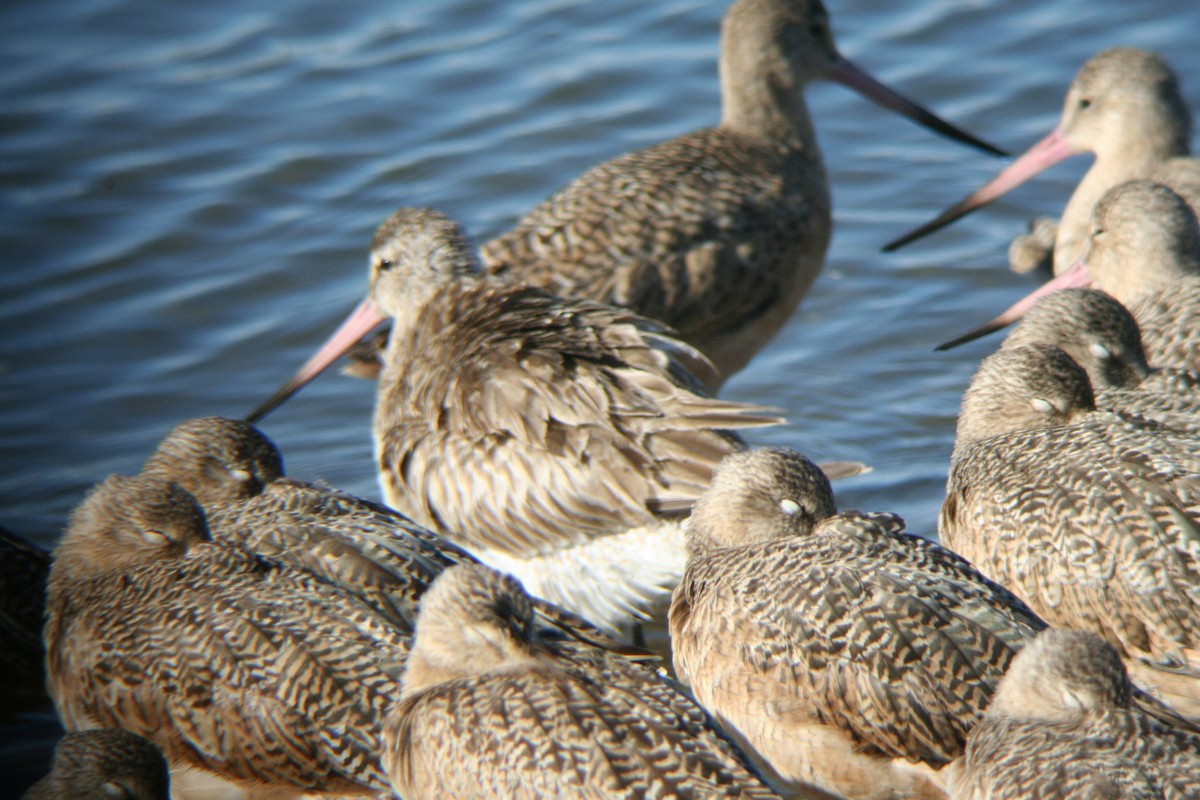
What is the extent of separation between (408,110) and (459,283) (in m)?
4.32

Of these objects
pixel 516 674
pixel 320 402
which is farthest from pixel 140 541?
pixel 320 402

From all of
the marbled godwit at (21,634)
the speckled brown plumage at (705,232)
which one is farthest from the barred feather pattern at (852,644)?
the speckled brown plumage at (705,232)

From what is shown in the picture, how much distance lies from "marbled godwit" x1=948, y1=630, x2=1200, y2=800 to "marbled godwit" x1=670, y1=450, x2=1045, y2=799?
208mm

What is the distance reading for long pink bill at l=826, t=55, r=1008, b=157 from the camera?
8805 millimetres

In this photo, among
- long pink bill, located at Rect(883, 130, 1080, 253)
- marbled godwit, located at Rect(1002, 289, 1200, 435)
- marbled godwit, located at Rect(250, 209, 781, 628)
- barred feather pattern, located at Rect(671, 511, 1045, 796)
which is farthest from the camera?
long pink bill, located at Rect(883, 130, 1080, 253)

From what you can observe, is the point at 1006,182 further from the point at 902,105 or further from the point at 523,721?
the point at 523,721

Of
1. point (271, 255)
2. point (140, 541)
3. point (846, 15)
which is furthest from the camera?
point (846, 15)

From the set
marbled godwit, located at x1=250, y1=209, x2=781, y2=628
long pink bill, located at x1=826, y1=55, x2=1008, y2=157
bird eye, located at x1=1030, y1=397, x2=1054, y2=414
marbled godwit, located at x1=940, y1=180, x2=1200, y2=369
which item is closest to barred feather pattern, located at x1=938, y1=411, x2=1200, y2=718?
bird eye, located at x1=1030, y1=397, x2=1054, y2=414

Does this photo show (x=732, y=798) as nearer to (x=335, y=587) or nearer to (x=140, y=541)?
(x=335, y=587)

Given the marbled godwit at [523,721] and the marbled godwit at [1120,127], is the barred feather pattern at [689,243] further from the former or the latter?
the marbled godwit at [523,721]

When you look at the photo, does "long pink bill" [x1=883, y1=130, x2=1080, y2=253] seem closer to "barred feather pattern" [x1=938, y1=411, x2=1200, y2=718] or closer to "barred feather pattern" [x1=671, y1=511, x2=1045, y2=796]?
"barred feather pattern" [x1=938, y1=411, x2=1200, y2=718]

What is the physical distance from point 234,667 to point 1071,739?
6.64ft

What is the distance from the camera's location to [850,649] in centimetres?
411

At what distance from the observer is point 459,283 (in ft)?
20.7
